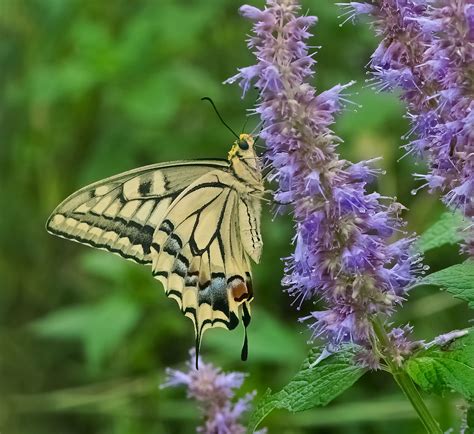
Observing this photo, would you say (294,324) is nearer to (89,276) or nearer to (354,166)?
(89,276)

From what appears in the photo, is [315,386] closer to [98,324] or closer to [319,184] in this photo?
[319,184]

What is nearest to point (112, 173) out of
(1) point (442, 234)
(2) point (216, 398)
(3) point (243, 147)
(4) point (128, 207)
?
(4) point (128, 207)

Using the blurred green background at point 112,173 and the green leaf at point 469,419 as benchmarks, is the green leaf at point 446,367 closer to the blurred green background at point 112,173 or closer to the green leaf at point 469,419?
the green leaf at point 469,419

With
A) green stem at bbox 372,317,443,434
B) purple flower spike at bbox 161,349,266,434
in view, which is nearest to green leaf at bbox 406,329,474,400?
green stem at bbox 372,317,443,434

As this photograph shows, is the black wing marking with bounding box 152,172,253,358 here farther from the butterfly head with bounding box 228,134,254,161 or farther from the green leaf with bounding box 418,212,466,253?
the green leaf with bounding box 418,212,466,253

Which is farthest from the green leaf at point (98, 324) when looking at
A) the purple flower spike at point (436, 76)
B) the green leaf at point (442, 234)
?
the purple flower spike at point (436, 76)

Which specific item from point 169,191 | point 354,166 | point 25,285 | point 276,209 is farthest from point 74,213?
point 25,285
